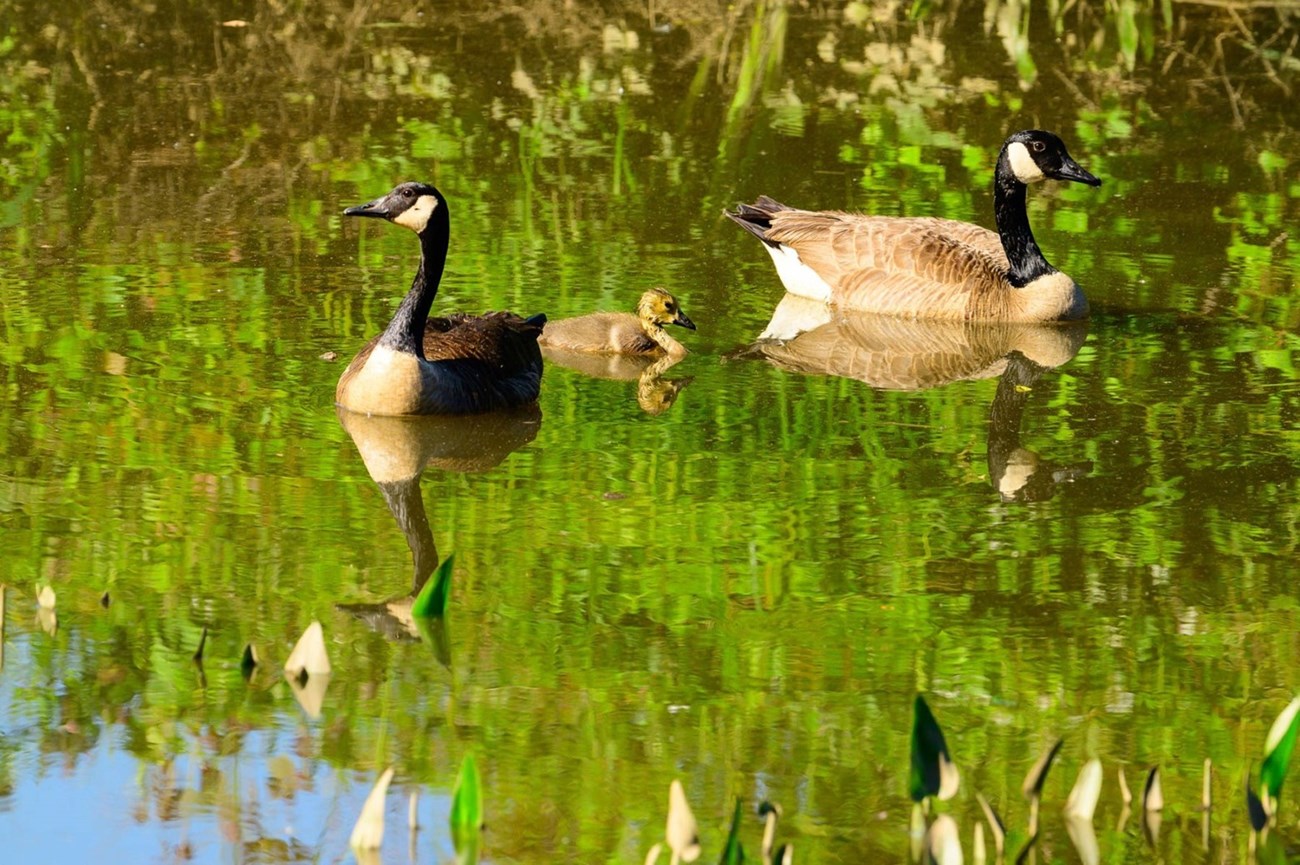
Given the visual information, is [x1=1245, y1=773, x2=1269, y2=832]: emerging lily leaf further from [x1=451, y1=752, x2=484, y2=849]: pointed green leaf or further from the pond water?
[x1=451, y1=752, x2=484, y2=849]: pointed green leaf

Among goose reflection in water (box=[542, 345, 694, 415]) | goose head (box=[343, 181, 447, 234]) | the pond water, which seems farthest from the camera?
goose reflection in water (box=[542, 345, 694, 415])

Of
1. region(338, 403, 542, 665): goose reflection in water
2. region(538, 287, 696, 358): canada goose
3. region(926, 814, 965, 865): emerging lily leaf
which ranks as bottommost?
region(926, 814, 965, 865): emerging lily leaf

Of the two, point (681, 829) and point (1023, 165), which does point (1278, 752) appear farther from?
point (1023, 165)

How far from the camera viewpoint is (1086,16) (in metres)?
18.1

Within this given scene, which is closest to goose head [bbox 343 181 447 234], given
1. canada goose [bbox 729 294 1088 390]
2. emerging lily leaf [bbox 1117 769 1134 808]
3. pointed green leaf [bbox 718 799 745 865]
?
canada goose [bbox 729 294 1088 390]

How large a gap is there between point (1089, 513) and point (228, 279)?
5395mm

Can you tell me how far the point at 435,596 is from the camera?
22.1 feet

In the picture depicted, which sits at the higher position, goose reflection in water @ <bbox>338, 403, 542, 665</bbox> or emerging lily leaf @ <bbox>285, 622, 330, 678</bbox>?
goose reflection in water @ <bbox>338, 403, 542, 665</bbox>

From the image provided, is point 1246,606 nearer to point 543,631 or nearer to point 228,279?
point 543,631

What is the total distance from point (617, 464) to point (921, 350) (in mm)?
3140

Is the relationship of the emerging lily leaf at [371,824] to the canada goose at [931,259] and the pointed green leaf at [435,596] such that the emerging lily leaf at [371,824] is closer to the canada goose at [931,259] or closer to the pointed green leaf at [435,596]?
the pointed green leaf at [435,596]

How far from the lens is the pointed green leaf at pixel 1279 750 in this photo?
17.6 feet

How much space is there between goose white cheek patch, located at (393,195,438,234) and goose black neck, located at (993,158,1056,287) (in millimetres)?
4080

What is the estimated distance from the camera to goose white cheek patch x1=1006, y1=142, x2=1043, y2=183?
12227mm
